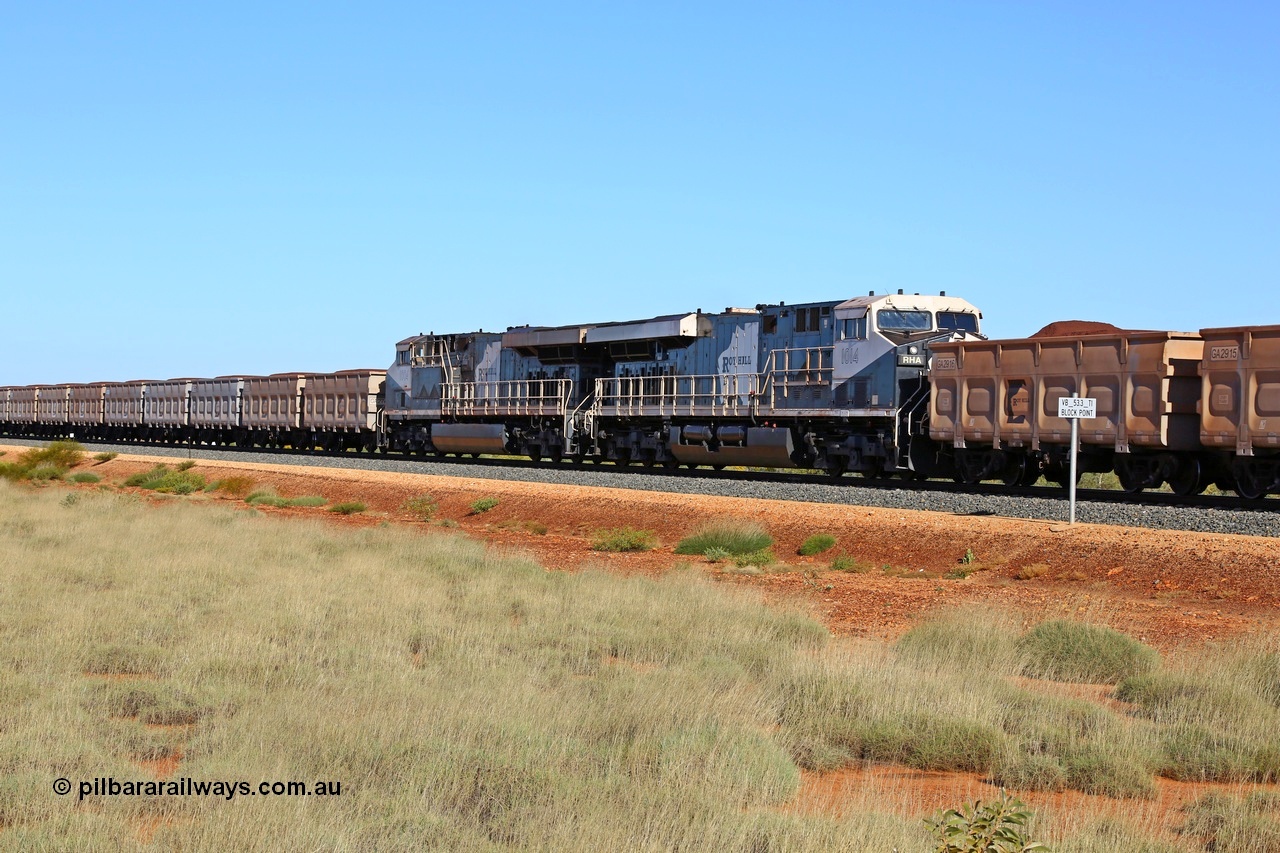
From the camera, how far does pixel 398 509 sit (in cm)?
2884

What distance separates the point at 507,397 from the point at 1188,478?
68.6ft

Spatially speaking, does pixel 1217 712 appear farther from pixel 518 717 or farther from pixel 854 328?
pixel 854 328

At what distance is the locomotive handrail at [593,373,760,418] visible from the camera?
28.9 meters

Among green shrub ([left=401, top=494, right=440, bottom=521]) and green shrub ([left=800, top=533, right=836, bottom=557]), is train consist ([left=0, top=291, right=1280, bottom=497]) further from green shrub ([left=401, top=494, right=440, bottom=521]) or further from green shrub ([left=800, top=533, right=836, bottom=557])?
green shrub ([left=401, top=494, right=440, bottom=521])

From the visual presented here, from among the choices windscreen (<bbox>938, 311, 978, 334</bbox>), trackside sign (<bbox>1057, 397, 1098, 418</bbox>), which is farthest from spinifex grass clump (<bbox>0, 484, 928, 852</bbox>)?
windscreen (<bbox>938, 311, 978, 334</bbox>)

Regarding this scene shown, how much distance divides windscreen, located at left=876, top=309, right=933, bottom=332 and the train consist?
4cm

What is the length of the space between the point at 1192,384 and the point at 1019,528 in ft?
16.0

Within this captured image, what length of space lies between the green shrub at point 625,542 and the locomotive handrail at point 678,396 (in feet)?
25.4

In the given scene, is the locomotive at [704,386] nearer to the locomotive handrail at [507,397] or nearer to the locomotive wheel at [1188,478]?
the locomotive handrail at [507,397]

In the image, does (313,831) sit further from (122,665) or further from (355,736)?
(122,665)

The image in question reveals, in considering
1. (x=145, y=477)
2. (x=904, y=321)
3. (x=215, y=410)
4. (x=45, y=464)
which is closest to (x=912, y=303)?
(x=904, y=321)

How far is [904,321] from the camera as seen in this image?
2623 centimetres

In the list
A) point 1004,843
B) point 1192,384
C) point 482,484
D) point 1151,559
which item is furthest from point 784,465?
point 1004,843

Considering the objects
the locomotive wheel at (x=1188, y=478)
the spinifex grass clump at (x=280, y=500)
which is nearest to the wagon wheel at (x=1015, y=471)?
the locomotive wheel at (x=1188, y=478)
